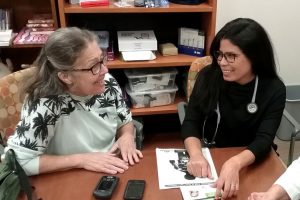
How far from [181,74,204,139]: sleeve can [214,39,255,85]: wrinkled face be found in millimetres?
200

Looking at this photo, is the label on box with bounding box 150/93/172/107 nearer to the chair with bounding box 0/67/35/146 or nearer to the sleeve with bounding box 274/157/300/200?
the chair with bounding box 0/67/35/146

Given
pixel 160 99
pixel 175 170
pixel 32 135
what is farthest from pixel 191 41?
pixel 32 135

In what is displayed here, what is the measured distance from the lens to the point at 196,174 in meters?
1.23

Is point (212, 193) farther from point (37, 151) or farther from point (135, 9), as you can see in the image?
point (135, 9)

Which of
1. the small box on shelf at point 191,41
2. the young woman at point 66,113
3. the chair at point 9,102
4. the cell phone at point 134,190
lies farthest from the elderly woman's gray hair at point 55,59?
the small box on shelf at point 191,41

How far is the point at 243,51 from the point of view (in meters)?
1.44

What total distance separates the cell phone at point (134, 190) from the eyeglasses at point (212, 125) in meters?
0.53

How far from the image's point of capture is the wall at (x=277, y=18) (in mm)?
2521

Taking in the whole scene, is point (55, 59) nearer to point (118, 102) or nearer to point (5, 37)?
point (118, 102)

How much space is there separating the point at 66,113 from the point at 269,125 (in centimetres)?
86

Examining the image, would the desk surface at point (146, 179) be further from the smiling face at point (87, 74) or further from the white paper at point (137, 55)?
the white paper at point (137, 55)

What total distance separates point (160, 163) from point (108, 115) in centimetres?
37

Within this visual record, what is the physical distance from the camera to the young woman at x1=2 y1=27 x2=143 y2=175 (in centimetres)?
128

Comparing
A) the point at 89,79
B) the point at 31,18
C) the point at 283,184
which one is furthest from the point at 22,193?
the point at 31,18
